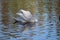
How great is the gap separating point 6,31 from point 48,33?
12.1 inches

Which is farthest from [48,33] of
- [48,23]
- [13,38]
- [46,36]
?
[13,38]

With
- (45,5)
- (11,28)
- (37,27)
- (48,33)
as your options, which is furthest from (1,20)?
(45,5)

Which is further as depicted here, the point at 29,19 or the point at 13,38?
the point at 29,19

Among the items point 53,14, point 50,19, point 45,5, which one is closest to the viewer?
point 50,19

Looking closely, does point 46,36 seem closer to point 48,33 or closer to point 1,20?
point 48,33

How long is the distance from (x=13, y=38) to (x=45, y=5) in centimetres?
81

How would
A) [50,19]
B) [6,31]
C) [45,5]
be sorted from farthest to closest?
1. [45,5]
2. [50,19]
3. [6,31]

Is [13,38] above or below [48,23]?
below

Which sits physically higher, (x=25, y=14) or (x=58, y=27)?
(x=25, y=14)

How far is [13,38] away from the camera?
128 cm

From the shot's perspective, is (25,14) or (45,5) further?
(45,5)

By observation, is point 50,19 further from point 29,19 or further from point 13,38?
point 13,38

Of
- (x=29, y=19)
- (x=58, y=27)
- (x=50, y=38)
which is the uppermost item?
(x=29, y=19)

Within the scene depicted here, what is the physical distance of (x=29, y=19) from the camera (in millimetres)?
1495
